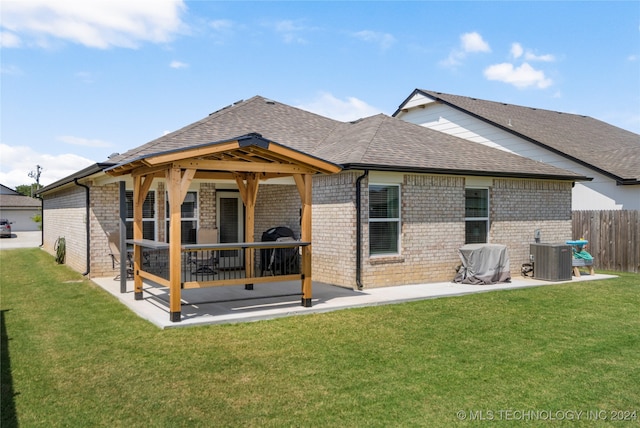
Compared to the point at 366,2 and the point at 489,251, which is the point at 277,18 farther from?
the point at 489,251

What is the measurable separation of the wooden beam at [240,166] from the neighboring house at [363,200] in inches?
7.4

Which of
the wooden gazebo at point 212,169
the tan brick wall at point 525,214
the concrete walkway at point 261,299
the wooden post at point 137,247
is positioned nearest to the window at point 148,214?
the concrete walkway at point 261,299

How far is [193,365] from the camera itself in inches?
222

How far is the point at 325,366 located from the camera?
5.60 m

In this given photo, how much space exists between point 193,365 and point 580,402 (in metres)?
4.11

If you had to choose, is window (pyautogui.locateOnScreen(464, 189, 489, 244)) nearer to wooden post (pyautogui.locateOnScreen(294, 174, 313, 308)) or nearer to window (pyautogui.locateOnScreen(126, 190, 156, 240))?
wooden post (pyautogui.locateOnScreen(294, 174, 313, 308))

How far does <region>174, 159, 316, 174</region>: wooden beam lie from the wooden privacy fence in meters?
10.8

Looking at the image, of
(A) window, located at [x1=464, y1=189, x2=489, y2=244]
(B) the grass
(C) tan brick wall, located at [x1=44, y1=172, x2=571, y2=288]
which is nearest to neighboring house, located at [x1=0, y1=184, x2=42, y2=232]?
(C) tan brick wall, located at [x1=44, y1=172, x2=571, y2=288]

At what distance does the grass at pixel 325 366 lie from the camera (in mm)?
4375

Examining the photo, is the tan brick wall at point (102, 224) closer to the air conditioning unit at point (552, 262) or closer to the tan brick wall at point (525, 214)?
the tan brick wall at point (525, 214)

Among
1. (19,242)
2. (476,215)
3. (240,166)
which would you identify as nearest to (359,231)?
(240,166)

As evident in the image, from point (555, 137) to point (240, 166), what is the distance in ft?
48.5

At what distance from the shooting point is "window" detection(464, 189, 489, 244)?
12484 millimetres

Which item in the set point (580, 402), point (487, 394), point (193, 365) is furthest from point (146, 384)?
point (580, 402)
